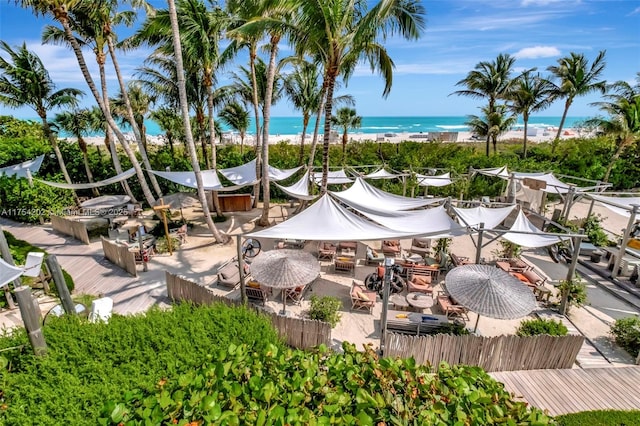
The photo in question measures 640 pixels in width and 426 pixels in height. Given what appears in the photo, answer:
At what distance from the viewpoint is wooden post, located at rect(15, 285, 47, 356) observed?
3429 millimetres

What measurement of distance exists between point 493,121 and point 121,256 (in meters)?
24.2

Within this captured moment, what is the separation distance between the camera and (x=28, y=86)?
12023 mm

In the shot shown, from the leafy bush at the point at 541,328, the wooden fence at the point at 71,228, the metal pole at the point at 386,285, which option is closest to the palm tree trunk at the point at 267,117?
the wooden fence at the point at 71,228

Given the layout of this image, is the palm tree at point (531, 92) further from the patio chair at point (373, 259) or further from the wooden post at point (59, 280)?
the wooden post at point (59, 280)

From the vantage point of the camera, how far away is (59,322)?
4102 millimetres

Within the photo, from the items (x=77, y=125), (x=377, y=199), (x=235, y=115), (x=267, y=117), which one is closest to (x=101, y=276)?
(x=267, y=117)

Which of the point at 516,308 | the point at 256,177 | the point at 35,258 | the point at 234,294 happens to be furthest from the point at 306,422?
the point at 256,177

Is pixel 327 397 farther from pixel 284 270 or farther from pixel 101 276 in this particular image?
pixel 101 276

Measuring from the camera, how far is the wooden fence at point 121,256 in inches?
348

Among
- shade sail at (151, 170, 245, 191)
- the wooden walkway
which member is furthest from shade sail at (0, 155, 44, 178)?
shade sail at (151, 170, 245, 191)

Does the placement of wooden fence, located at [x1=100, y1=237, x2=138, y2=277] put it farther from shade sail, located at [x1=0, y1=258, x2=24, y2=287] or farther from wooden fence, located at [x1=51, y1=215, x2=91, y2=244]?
shade sail, located at [x1=0, y1=258, x2=24, y2=287]

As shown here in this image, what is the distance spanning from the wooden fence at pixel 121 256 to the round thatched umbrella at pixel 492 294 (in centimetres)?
859

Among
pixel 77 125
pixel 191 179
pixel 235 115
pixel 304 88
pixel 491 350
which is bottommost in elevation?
pixel 491 350

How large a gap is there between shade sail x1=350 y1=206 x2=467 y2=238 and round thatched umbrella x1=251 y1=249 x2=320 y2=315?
2.58 m
